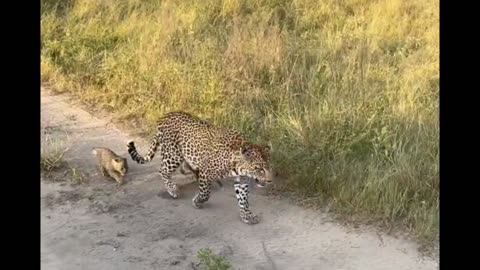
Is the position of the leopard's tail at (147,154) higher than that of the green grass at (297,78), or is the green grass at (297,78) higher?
the green grass at (297,78)

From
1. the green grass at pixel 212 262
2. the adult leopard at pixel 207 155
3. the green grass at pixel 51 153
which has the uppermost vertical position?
the adult leopard at pixel 207 155

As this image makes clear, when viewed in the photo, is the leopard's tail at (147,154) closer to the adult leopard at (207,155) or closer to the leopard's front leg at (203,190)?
the adult leopard at (207,155)

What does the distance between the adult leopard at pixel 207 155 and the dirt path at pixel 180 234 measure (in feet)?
0.56

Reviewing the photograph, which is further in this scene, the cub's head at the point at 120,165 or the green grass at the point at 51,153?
the green grass at the point at 51,153

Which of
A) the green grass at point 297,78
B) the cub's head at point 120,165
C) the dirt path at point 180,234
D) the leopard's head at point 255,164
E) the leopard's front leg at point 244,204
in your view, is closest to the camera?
the dirt path at point 180,234

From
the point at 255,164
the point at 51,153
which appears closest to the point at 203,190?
the point at 255,164

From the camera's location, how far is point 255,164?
5.63 meters

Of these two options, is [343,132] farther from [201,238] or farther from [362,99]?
[201,238]

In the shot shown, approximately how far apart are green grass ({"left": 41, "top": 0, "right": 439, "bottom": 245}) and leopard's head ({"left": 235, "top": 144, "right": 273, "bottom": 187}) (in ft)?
2.10

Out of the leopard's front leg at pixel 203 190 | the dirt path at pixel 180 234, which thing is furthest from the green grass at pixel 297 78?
the leopard's front leg at pixel 203 190

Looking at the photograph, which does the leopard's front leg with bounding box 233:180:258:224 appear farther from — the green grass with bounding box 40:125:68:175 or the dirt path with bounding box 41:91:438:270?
the green grass with bounding box 40:125:68:175

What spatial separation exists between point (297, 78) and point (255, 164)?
2432 mm

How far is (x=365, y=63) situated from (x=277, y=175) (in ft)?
7.26

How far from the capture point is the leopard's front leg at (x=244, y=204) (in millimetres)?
5773
